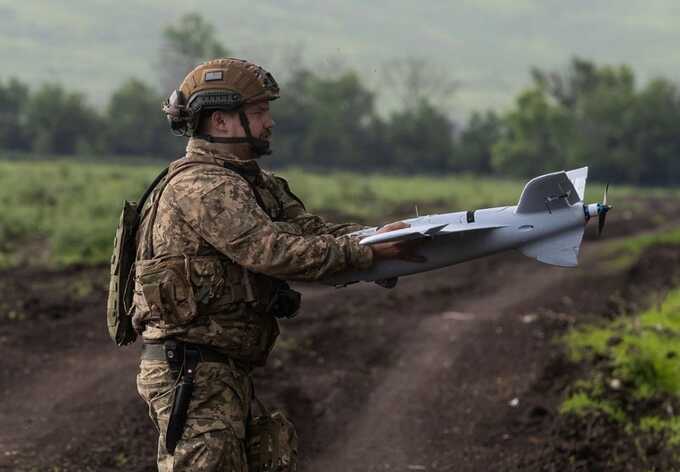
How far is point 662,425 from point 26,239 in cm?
1289

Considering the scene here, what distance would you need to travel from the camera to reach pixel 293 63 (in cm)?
5306

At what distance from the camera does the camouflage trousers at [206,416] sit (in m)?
4.25

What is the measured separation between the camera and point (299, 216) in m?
4.92

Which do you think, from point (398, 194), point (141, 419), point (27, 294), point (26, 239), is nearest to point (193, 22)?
point (398, 194)

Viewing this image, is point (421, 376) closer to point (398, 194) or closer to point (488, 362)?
point (488, 362)

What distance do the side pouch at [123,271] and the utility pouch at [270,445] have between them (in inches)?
33.4

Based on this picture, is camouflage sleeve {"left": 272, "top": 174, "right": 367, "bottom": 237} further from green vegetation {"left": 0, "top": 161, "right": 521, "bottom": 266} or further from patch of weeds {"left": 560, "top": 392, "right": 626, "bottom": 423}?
green vegetation {"left": 0, "top": 161, "right": 521, "bottom": 266}

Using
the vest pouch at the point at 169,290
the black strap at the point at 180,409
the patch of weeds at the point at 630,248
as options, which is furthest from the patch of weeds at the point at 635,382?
the patch of weeds at the point at 630,248

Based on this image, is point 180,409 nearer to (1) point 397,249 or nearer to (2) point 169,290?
(2) point 169,290

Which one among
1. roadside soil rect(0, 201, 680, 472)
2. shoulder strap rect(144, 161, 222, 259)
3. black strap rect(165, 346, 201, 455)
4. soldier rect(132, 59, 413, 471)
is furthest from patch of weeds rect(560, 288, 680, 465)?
shoulder strap rect(144, 161, 222, 259)

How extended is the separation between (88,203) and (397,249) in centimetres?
1662

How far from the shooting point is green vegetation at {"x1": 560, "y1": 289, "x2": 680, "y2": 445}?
7867 mm

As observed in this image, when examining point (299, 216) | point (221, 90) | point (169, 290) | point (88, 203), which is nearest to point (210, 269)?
point (169, 290)

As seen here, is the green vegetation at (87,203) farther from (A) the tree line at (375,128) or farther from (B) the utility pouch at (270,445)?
(A) the tree line at (375,128)
